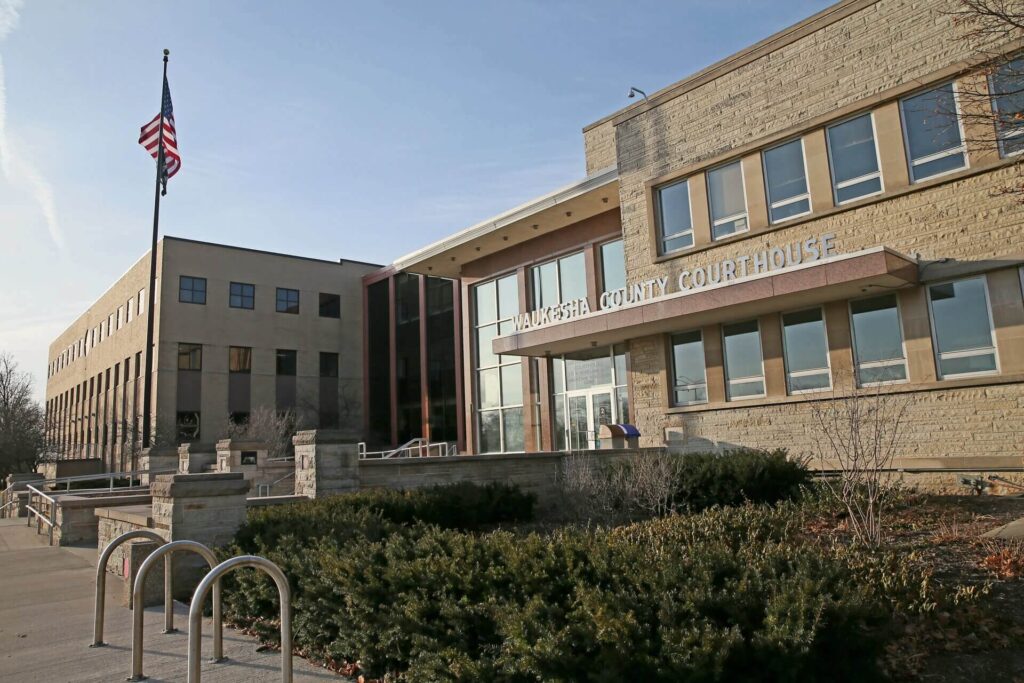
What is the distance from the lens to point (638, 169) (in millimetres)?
20531

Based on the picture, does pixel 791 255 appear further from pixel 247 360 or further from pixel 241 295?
pixel 241 295

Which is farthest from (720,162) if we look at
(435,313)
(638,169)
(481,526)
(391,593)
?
(435,313)

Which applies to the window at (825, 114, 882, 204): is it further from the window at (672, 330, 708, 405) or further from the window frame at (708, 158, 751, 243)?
the window at (672, 330, 708, 405)

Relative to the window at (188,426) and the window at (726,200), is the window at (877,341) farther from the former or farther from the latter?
the window at (188,426)

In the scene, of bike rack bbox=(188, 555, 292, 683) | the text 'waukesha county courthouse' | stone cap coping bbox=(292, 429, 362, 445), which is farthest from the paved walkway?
the text 'waukesha county courthouse'

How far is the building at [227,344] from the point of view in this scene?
3925cm

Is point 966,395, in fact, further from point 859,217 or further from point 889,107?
point 889,107

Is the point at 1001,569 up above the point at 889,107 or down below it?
below

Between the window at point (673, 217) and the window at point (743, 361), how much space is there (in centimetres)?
271

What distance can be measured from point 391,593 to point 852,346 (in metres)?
13.3

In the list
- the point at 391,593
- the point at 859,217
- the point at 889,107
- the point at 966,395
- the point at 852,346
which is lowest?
the point at 391,593

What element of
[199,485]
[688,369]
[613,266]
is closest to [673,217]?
[613,266]

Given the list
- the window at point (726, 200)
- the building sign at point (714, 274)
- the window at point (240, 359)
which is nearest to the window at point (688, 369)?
the building sign at point (714, 274)

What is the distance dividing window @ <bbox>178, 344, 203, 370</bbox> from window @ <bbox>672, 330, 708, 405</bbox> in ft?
97.3
